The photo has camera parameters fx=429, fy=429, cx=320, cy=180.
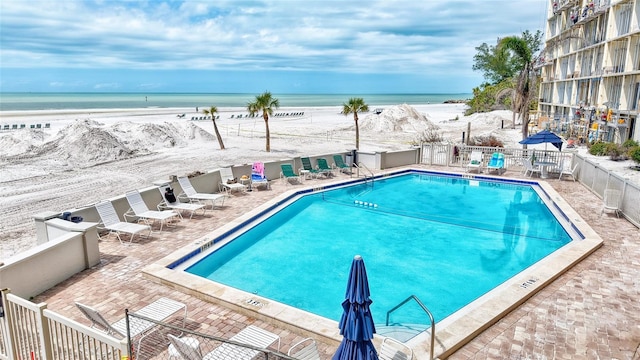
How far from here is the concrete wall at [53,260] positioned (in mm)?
7070

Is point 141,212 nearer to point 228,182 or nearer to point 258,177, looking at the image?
point 228,182

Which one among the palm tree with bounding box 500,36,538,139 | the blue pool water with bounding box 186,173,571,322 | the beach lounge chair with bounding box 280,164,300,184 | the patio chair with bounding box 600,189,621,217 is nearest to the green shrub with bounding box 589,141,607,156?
the palm tree with bounding box 500,36,538,139

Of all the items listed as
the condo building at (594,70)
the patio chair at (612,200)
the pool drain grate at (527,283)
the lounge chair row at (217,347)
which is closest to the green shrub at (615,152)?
the condo building at (594,70)

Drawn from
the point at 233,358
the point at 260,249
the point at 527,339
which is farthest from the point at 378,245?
the point at 233,358

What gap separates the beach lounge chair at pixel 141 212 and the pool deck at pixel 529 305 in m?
0.70

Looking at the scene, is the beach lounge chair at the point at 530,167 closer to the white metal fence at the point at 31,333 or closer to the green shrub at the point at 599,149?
the green shrub at the point at 599,149

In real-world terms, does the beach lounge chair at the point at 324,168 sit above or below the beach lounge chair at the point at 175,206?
above

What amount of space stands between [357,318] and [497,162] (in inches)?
622

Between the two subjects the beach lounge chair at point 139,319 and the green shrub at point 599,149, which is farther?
the green shrub at point 599,149

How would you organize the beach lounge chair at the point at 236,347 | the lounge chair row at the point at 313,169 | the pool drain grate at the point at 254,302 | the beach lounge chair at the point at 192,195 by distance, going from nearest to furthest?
the beach lounge chair at the point at 236,347
the pool drain grate at the point at 254,302
the beach lounge chair at the point at 192,195
the lounge chair row at the point at 313,169

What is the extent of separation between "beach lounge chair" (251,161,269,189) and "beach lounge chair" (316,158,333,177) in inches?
112

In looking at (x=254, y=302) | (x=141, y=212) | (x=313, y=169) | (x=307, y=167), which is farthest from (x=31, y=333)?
(x=313, y=169)

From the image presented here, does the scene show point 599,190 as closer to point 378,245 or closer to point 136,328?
point 378,245

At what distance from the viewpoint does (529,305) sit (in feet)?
23.3
